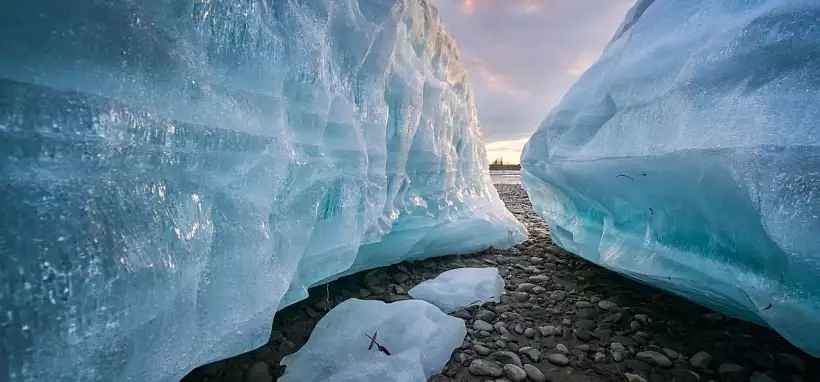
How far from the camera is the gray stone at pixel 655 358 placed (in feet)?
5.38

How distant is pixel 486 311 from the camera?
2.26m

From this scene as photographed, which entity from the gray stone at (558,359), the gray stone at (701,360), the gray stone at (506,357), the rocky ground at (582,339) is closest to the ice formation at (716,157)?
the rocky ground at (582,339)

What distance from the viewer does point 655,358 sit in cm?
167

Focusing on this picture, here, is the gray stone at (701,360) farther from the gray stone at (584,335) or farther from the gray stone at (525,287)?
the gray stone at (525,287)

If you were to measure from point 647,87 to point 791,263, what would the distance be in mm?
1200

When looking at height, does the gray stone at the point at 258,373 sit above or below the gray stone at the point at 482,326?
below

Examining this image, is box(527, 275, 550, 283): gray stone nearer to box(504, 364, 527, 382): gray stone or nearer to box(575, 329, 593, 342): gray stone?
box(575, 329, 593, 342): gray stone

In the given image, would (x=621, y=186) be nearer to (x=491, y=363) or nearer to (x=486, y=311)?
(x=486, y=311)

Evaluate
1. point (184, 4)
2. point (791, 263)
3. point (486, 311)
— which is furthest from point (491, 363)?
point (184, 4)

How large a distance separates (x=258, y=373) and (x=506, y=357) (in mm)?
1178

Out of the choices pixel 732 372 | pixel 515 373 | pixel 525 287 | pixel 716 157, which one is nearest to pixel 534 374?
pixel 515 373

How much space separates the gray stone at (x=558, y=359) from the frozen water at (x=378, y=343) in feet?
1.45

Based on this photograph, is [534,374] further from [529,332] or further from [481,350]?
[529,332]

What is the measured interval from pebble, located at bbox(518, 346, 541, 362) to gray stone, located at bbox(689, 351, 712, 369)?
684mm
